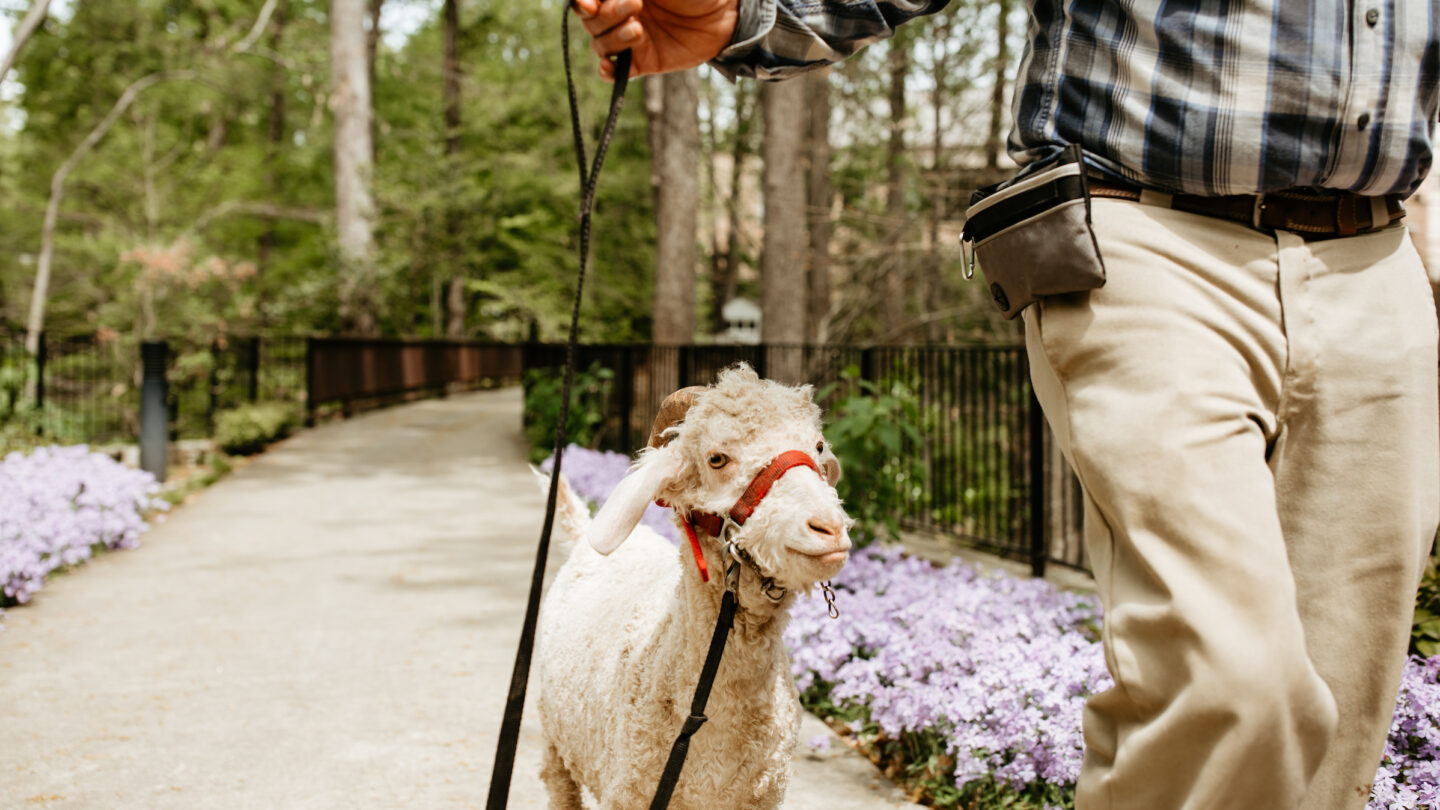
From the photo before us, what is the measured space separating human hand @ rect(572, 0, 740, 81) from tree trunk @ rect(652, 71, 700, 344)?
9.65 metres

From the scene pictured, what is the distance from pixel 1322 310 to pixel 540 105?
87.2 ft

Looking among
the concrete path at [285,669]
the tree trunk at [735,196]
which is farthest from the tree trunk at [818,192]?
the concrete path at [285,669]

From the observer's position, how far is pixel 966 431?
7.29m

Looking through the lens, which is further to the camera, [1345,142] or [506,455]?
[506,455]

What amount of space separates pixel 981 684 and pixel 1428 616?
1512 mm

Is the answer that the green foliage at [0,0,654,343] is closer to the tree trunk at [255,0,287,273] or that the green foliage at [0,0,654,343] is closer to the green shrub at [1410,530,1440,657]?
the tree trunk at [255,0,287,273]

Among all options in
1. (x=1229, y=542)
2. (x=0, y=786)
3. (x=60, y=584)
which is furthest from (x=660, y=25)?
(x=60, y=584)

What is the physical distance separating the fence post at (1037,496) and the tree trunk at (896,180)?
610 cm

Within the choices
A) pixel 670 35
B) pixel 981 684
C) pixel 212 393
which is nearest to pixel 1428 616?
pixel 981 684

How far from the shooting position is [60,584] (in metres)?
6.81

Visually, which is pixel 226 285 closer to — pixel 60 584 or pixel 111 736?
pixel 60 584

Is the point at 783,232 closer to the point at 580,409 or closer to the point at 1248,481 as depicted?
the point at 580,409

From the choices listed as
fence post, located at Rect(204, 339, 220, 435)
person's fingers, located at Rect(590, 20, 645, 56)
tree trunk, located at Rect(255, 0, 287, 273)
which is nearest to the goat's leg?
person's fingers, located at Rect(590, 20, 645, 56)

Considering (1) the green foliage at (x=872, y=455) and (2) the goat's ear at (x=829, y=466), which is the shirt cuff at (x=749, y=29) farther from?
(1) the green foliage at (x=872, y=455)
